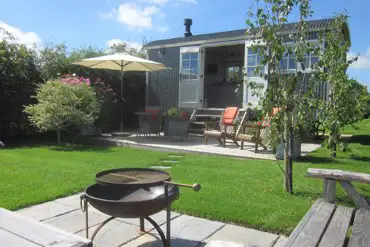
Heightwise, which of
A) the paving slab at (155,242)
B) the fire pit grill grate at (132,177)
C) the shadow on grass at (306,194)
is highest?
the fire pit grill grate at (132,177)

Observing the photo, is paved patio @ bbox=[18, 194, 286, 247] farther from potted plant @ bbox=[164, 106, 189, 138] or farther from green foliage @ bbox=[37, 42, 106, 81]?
green foliage @ bbox=[37, 42, 106, 81]

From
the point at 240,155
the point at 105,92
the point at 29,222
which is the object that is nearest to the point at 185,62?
the point at 105,92

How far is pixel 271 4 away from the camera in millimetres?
3588

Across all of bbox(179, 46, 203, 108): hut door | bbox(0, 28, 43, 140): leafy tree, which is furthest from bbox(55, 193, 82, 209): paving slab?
bbox(179, 46, 203, 108): hut door

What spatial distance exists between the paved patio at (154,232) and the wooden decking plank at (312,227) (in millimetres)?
401

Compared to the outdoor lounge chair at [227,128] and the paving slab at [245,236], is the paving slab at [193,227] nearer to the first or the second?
the paving slab at [245,236]

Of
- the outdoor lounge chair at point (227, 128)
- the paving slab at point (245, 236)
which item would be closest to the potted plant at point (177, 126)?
the outdoor lounge chair at point (227, 128)

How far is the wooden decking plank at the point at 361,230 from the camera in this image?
1.87 meters

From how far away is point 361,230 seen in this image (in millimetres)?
2047

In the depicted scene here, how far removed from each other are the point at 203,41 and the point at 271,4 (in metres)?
7.35

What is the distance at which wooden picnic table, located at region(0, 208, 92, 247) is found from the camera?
4.12ft

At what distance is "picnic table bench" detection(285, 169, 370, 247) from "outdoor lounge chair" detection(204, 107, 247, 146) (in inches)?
189

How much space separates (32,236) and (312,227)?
5.24 ft

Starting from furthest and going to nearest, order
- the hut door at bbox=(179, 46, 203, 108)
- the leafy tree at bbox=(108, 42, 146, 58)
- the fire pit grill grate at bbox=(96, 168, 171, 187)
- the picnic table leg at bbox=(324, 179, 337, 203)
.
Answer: the leafy tree at bbox=(108, 42, 146, 58), the hut door at bbox=(179, 46, 203, 108), the picnic table leg at bbox=(324, 179, 337, 203), the fire pit grill grate at bbox=(96, 168, 171, 187)
